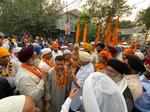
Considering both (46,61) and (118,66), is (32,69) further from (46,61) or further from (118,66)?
(46,61)

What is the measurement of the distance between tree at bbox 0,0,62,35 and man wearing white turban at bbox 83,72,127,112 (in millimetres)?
41541

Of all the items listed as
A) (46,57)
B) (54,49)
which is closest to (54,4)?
(54,49)

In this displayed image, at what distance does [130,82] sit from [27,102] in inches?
91.8

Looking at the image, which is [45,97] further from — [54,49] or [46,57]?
[54,49]

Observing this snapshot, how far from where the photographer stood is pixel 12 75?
6.58 metres

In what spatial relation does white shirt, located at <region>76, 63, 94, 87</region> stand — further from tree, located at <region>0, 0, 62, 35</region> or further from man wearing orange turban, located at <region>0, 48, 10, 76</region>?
tree, located at <region>0, 0, 62, 35</region>

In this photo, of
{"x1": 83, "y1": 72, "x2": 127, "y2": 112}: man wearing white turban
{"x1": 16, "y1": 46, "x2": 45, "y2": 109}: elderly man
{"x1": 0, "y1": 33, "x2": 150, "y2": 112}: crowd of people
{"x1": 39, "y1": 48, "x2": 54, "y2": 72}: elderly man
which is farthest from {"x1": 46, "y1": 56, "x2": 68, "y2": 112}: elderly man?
{"x1": 83, "y1": 72, "x2": 127, "y2": 112}: man wearing white turban

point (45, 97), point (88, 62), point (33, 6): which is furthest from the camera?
point (33, 6)

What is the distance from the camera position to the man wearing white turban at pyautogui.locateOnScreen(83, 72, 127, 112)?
4.11 metres

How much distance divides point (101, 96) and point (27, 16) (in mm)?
43811

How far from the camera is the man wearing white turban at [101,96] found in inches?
162

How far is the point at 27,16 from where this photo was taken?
4731cm

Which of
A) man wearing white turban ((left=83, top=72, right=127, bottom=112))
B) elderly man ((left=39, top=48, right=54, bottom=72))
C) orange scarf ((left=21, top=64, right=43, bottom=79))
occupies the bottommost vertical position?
elderly man ((left=39, top=48, right=54, bottom=72))

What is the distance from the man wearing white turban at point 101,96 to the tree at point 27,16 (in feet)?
136
